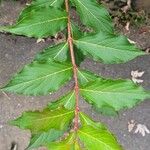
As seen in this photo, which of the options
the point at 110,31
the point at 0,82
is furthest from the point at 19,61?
the point at 110,31

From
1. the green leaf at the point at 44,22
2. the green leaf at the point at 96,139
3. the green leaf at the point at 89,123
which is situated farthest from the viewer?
the green leaf at the point at 44,22

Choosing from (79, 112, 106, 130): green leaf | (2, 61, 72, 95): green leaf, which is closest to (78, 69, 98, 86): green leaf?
(2, 61, 72, 95): green leaf

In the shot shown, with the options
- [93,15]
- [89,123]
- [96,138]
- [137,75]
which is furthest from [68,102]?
[137,75]

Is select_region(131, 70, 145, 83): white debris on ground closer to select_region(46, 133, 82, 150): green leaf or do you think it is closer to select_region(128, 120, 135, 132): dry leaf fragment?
select_region(128, 120, 135, 132): dry leaf fragment

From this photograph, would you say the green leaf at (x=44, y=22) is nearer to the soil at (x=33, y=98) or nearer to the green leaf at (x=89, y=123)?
the green leaf at (x=89, y=123)

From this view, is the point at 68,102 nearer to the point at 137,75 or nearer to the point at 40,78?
the point at 40,78

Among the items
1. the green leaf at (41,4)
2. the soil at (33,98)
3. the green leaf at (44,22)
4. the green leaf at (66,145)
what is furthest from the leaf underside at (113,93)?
the soil at (33,98)
